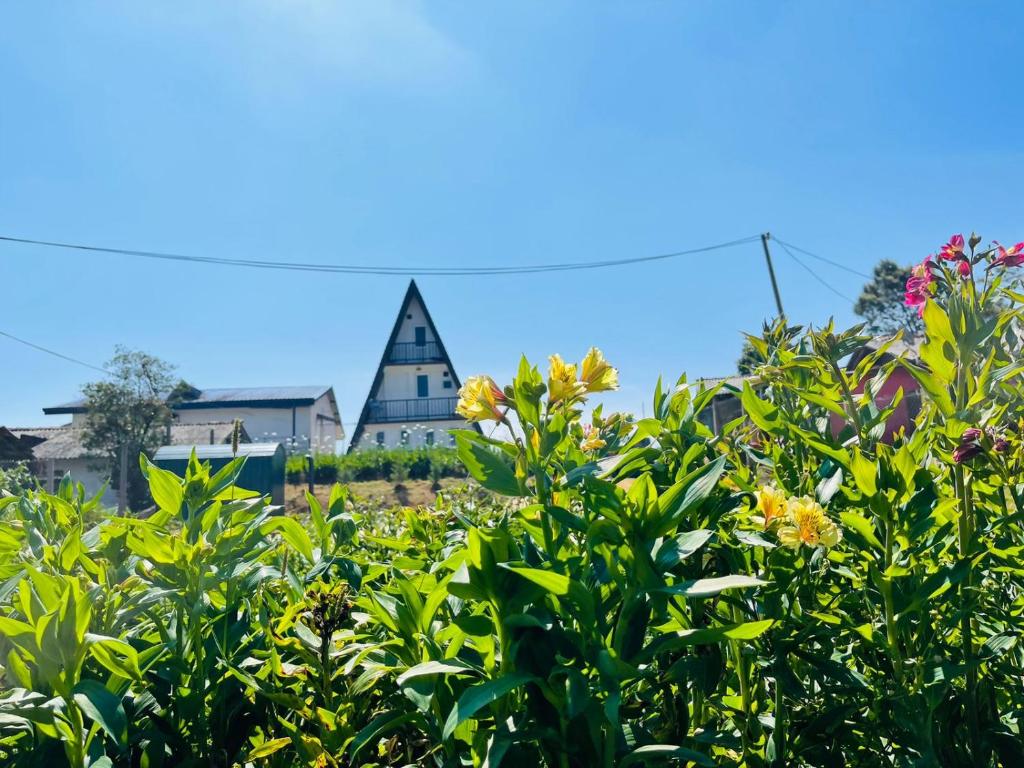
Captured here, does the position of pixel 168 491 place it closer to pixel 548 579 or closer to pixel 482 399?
pixel 482 399

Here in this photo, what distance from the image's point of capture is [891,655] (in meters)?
0.94

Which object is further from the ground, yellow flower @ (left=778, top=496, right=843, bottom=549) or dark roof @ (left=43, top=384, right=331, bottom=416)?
dark roof @ (left=43, top=384, right=331, bottom=416)

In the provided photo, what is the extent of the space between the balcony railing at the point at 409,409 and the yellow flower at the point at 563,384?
1256 inches

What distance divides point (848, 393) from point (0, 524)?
142 cm

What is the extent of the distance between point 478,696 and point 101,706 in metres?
0.41

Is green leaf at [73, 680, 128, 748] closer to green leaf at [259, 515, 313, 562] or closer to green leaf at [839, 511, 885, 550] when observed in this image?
green leaf at [259, 515, 313, 562]

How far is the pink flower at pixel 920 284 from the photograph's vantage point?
1427 millimetres

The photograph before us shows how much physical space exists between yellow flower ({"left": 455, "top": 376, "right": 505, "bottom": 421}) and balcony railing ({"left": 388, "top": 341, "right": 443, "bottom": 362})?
32.2m

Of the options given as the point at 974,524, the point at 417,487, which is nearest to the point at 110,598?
the point at 974,524

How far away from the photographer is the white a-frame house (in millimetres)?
32938

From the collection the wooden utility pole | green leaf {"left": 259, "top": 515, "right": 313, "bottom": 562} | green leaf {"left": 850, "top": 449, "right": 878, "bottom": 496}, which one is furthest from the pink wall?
the wooden utility pole

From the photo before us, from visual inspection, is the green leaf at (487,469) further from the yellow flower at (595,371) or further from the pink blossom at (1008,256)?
the pink blossom at (1008,256)

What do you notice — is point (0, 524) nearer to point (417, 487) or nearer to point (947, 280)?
point (947, 280)

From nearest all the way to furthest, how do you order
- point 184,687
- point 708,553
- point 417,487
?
point 184,687 → point 708,553 → point 417,487
